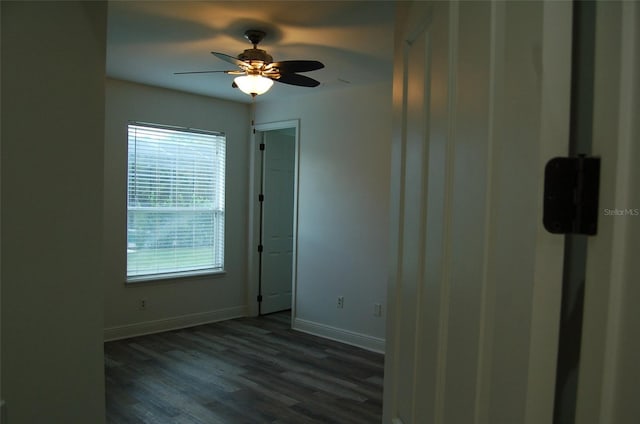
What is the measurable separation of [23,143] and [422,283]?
0.98 metres

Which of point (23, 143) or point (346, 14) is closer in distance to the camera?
point (23, 143)

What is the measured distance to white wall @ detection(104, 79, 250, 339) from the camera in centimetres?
459

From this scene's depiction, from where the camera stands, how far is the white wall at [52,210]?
40.4 inches

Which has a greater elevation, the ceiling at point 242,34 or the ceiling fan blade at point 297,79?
the ceiling at point 242,34

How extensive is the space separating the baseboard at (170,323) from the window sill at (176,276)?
461 millimetres

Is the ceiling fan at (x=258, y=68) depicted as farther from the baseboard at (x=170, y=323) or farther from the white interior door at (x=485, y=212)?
the baseboard at (x=170, y=323)

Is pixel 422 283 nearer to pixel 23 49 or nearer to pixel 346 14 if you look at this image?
pixel 23 49

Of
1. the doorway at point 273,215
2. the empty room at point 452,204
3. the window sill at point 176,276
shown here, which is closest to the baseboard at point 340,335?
the doorway at point 273,215

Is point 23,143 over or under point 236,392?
over

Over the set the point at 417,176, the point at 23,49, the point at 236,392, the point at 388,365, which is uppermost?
the point at 23,49

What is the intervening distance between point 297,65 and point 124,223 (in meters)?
2.86

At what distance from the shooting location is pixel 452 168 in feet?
2.51

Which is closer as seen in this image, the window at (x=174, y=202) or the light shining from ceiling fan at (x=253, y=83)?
the light shining from ceiling fan at (x=253, y=83)

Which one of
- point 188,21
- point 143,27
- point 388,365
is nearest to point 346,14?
point 188,21
